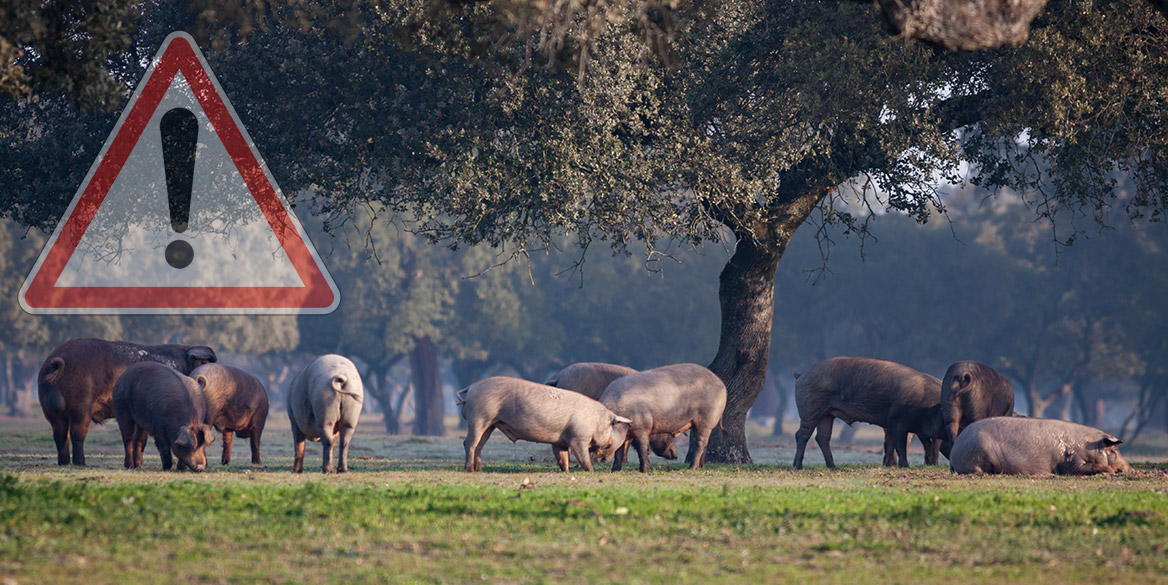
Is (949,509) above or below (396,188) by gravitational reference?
below

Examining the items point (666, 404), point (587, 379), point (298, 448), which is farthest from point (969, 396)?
point (298, 448)

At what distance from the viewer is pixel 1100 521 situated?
1090 centimetres

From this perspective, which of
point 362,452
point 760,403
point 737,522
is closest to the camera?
point 737,522

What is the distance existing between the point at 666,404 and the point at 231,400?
774cm

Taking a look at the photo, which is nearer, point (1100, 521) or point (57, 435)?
point (1100, 521)

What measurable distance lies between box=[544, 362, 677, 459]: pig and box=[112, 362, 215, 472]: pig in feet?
21.6

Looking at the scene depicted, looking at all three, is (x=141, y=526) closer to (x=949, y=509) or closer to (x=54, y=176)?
(x=949, y=509)

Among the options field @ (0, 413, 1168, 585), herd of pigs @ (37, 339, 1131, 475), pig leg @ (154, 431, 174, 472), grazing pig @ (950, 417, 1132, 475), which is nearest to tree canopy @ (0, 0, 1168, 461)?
herd of pigs @ (37, 339, 1131, 475)

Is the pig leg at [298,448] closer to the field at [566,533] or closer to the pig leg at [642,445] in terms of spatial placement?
the field at [566,533]

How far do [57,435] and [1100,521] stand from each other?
16.1 m

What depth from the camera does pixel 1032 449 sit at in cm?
1808

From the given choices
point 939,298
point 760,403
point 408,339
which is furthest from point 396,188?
point 760,403

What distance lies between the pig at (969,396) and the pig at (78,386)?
577 inches

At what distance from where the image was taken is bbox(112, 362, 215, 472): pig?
17.8 meters
